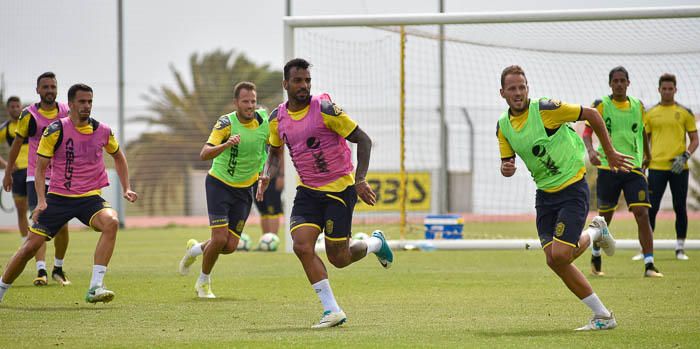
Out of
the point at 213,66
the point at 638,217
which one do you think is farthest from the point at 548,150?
the point at 213,66

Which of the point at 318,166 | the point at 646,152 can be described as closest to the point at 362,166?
the point at 318,166

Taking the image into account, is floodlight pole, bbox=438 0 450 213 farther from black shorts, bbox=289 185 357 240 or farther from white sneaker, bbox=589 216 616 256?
black shorts, bbox=289 185 357 240

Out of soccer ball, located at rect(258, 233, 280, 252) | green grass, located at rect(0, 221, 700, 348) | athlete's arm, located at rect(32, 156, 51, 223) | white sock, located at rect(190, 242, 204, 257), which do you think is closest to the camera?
green grass, located at rect(0, 221, 700, 348)

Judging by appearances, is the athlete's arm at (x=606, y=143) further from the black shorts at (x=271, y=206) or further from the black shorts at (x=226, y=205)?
the black shorts at (x=271, y=206)

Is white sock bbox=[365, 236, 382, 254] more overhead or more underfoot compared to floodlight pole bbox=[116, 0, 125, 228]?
more underfoot

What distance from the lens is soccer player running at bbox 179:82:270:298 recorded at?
12.0 meters

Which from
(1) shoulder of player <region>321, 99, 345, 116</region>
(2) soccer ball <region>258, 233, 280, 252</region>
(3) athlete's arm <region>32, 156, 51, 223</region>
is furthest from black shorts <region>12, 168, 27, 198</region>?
(1) shoulder of player <region>321, 99, 345, 116</region>

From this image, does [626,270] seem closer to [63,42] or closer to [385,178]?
[385,178]

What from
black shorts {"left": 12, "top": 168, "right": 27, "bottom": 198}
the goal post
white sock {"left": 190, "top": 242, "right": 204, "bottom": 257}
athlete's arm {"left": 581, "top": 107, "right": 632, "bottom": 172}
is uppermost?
the goal post

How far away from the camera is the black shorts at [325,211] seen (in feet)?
31.0


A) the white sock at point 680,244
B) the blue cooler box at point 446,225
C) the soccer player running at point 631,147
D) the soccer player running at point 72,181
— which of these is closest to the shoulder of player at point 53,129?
the soccer player running at point 72,181

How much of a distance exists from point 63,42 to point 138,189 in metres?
5.18

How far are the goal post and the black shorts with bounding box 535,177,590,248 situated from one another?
9.15m

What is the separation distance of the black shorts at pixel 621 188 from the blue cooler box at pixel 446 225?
6.25 metres
